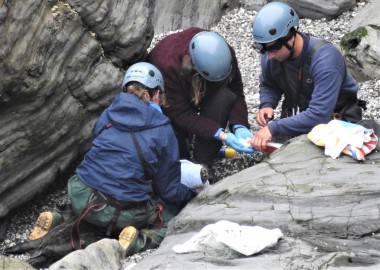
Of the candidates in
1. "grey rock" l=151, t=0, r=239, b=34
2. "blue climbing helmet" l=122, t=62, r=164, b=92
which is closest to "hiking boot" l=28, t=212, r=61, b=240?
"blue climbing helmet" l=122, t=62, r=164, b=92

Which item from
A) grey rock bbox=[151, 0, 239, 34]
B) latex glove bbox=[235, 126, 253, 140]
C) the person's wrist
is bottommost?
latex glove bbox=[235, 126, 253, 140]

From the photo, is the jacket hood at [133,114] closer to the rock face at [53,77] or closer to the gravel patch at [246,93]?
the rock face at [53,77]

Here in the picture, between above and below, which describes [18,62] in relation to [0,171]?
above

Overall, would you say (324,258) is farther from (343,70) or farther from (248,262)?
(343,70)

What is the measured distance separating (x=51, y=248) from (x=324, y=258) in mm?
3179

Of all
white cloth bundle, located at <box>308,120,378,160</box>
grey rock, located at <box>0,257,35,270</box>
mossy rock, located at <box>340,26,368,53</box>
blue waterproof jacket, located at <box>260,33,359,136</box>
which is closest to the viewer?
grey rock, located at <box>0,257,35,270</box>

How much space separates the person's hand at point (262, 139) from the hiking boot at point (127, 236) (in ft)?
6.01

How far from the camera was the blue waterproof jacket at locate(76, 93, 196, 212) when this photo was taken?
25.2ft

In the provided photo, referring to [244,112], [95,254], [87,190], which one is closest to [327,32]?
[244,112]

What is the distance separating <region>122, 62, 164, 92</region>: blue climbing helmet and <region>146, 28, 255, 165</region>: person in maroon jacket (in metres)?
0.65

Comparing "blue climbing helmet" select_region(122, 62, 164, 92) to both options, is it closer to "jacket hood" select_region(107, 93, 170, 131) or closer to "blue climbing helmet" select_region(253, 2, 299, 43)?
"jacket hood" select_region(107, 93, 170, 131)

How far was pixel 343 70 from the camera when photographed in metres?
8.30

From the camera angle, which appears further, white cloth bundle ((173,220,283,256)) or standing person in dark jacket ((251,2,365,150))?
standing person in dark jacket ((251,2,365,150))

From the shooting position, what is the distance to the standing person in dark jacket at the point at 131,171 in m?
7.68
